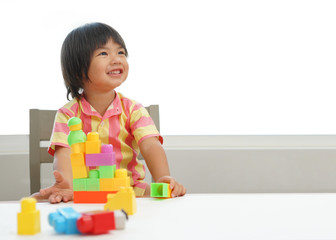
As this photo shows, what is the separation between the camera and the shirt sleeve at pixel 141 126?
3.95ft

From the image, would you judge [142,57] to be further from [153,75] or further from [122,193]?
[122,193]

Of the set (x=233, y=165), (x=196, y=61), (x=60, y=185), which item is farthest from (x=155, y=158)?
(x=196, y=61)

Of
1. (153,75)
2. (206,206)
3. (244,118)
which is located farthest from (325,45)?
(206,206)

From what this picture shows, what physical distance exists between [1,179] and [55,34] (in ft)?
2.06

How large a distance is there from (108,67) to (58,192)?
1.55 ft

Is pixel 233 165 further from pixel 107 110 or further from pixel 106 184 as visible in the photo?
pixel 106 184

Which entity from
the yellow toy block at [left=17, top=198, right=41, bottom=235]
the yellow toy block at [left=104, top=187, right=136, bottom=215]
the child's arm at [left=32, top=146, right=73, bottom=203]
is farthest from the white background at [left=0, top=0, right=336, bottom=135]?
the yellow toy block at [left=17, top=198, right=41, bottom=235]

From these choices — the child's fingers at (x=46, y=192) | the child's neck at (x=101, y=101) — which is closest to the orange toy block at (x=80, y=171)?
the child's fingers at (x=46, y=192)

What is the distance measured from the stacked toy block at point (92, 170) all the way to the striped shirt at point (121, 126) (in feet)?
1.28

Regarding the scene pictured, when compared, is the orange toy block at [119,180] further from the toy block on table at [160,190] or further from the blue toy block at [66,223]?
the blue toy block at [66,223]

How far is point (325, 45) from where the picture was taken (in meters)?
1.85

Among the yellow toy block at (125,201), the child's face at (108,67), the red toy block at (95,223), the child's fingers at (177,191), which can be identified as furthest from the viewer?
the child's face at (108,67)

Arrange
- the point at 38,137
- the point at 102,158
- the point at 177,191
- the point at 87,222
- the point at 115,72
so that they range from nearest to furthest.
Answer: the point at 87,222 < the point at 102,158 < the point at 177,191 < the point at 115,72 < the point at 38,137

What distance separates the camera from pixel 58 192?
900mm
